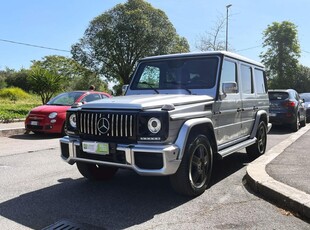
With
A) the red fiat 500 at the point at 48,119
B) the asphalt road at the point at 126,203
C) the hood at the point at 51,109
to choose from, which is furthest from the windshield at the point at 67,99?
the asphalt road at the point at 126,203

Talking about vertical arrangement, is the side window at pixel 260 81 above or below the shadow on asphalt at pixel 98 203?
above

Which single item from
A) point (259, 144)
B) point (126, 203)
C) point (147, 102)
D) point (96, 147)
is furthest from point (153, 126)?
point (259, 144)

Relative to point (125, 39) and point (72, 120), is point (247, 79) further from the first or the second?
point (125, 39)

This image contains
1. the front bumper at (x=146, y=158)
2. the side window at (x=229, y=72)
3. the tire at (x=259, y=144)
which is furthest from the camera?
the tire at (x=259, y=144)

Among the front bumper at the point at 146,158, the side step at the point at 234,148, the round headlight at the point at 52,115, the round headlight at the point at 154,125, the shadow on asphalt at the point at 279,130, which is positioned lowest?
the shadow on asphalt at the point at 279,130

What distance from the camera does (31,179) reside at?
5.80 meters

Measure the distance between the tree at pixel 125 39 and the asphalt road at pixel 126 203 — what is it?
92.2 feet

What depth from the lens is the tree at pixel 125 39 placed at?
110ft

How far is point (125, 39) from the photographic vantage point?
33.7 meters

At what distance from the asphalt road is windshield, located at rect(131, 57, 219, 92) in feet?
5.07

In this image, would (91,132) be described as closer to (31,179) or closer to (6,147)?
(31,179)

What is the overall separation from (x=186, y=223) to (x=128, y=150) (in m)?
1.07

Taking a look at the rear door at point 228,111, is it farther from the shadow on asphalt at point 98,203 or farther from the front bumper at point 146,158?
the front bumper at point 146,158

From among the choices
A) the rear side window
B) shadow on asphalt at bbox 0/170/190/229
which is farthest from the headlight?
the rear side window
